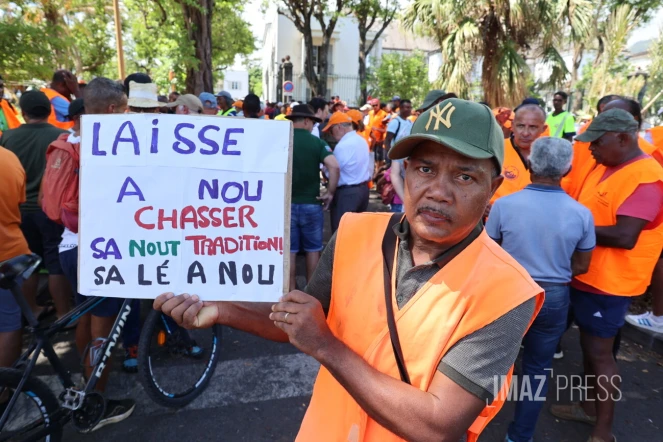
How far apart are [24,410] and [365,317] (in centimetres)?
227

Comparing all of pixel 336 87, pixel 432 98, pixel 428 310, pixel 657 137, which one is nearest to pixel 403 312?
pixel 428 310

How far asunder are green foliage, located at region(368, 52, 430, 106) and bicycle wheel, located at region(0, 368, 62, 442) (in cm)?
2316

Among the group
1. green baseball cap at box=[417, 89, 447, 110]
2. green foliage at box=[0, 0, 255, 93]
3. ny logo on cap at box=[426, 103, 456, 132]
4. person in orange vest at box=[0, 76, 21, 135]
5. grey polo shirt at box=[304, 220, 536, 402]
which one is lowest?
grey polo shirt at box=[304, 220, 536, 402]

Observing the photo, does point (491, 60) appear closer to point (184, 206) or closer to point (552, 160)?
point (552, 160)

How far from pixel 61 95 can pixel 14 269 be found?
4.03 metres

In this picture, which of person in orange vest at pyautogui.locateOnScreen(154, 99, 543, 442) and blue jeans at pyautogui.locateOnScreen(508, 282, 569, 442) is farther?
blue jeans at pyautogui.locateOnScreen(508, 282, 569, 442)

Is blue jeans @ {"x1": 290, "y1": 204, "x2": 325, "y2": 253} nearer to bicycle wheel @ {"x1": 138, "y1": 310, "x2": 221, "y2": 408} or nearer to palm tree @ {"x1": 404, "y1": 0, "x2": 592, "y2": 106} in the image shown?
bicycle wheel @ {"x1": 138, "y1": 310, "x2": 221, "y2": 408}

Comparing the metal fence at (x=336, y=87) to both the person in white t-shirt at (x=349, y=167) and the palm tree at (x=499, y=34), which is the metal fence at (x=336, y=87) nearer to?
the palm tree at (x=499, y=34)

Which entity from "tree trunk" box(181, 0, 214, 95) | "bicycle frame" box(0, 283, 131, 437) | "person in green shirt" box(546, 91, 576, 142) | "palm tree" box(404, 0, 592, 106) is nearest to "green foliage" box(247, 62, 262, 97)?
"tree trunk" box(181, 0, 214, 95)

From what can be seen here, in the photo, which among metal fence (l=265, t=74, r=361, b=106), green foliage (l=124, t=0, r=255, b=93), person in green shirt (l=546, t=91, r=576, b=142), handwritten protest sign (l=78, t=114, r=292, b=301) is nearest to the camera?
handwritten protest sign (l=78, t=114, r=292, b=301)

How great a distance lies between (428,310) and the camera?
118 centimetres

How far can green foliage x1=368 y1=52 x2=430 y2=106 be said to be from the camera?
77.1 feet

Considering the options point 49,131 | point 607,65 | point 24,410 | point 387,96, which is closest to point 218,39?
point 387,96

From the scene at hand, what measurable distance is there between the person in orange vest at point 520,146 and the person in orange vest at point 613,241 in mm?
754
